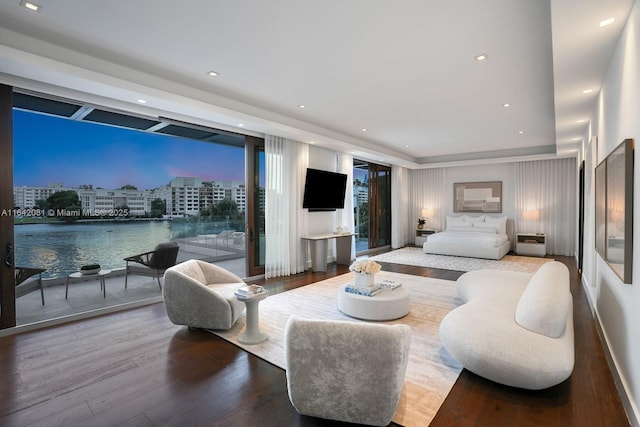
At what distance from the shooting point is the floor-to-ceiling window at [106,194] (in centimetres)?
380

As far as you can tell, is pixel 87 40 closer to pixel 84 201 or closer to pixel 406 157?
pixel 84 201

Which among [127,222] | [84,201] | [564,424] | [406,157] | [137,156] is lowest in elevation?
[564,424]

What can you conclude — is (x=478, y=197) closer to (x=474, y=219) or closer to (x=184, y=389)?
(x=474, y=219)

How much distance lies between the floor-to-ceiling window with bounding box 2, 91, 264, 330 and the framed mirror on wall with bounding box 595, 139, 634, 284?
16.0ft

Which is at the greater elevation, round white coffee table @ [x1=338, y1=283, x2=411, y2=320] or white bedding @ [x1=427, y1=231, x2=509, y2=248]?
white bedding @ [x1=427, y1=231, x2=509, y2=248]

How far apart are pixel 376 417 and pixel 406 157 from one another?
8523 mm

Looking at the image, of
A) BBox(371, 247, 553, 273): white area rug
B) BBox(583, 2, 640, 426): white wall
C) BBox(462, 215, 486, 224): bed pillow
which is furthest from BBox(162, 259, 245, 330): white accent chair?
BBox(462, 215, 486, 224): bed pillow

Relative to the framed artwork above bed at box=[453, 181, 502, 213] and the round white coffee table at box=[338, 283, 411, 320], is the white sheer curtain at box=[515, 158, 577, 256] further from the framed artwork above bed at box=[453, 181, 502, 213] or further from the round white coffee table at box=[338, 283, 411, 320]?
the round white coffee table at box=[338, 283, 411, 320]

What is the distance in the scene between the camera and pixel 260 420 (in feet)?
6.97

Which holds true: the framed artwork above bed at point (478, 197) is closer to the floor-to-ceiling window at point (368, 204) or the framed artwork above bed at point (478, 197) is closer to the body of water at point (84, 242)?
the floor-to-ceiling window at point (368, 204)

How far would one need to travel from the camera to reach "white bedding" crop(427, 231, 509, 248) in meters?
7.98

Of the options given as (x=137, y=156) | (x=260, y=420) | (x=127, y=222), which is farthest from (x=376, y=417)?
(x=137, y=156)

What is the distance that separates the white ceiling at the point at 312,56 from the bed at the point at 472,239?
11.1 feet

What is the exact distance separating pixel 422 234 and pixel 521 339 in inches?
327
